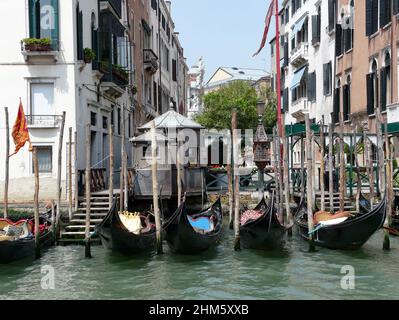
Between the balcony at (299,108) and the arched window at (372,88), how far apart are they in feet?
20.1

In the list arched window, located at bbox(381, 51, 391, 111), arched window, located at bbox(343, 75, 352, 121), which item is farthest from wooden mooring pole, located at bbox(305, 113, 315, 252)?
arched window, located at bbox(343, 75, 352, 121)

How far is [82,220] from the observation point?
10914mm

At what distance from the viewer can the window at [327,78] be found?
1944cm

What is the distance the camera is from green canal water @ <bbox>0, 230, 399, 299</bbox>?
23.1 ft

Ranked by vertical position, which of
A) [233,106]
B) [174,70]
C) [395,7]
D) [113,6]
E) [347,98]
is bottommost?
[347,98]

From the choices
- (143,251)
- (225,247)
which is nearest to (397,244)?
(225,247)

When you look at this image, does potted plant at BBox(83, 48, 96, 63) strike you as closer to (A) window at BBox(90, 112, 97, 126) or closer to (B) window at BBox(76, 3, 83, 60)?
(B) window at BBox(76, 3, 83, 60)

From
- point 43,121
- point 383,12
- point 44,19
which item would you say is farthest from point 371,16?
point 43,121

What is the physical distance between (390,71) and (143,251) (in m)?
8.14

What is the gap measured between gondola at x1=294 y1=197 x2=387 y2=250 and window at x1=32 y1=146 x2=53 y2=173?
619 centimetres

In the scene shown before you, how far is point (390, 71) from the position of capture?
47.1 ft

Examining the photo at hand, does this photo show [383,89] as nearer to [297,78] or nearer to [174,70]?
[297,78]

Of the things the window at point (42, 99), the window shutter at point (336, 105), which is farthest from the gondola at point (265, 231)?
the window shutter at point (336, 105)

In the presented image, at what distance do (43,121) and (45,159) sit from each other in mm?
846
